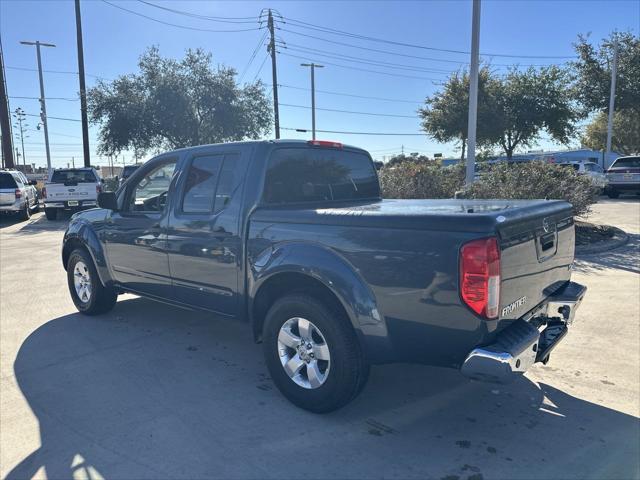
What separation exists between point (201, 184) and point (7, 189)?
49.8 ft

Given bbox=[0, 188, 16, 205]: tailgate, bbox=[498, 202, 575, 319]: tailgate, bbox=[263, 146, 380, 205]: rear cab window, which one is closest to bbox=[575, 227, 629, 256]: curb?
bbox=[263, 146, 380, 205]: rear cab window

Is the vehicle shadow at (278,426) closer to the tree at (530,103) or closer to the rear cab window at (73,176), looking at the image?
the rear cab window at (73,176)

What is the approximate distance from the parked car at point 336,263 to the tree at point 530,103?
21796mm

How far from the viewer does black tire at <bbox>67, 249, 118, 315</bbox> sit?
558cm

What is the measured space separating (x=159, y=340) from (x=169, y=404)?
1.47 meters

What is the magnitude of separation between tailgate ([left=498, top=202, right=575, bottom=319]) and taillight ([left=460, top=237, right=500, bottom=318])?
84mm

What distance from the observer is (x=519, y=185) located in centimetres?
944

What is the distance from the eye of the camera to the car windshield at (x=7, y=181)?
16281mm

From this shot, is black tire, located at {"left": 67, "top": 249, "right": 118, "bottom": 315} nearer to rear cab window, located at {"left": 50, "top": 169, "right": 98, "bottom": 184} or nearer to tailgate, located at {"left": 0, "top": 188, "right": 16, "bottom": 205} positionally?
rear cab window, located at {"left": 50, "top": 169, "right": 98, "bottom": 184}

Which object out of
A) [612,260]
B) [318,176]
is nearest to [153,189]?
[318,176]

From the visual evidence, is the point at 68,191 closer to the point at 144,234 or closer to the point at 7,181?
the point at 7,181

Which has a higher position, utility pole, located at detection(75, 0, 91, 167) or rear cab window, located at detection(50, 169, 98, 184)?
utility pole, located at detection(75, 0, 91, 167)

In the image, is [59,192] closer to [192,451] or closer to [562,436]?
[192,451]

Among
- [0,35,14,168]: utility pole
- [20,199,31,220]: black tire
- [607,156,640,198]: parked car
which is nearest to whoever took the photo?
[20,199,31,220]: black tire
